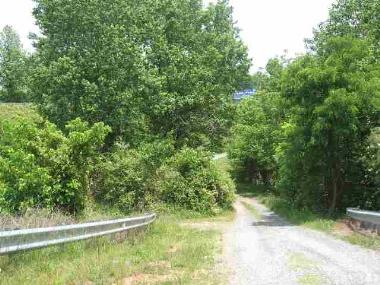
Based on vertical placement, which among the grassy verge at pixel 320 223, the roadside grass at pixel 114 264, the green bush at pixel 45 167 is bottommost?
the grassy verge at pixel 320 223

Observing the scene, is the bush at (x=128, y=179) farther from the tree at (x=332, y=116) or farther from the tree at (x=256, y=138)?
the tree at (x=256, y=138)

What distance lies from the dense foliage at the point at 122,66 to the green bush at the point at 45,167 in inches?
367

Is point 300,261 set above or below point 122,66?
below

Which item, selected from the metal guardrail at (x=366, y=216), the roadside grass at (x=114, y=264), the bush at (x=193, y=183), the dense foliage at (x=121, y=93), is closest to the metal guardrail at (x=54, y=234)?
the roadside grass at (x=114, y=264)

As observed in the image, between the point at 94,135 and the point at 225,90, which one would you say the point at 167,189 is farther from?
the point at 225,90

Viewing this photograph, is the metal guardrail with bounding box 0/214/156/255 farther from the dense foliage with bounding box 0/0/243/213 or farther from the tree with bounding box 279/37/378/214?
the tree with bounding box 279/37/378/214

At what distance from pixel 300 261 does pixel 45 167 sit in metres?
11.0

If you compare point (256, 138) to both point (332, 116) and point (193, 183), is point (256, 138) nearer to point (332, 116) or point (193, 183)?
point (193, 183)

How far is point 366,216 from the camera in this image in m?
17.7

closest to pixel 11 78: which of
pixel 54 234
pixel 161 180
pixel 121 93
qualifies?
pixel 121 93

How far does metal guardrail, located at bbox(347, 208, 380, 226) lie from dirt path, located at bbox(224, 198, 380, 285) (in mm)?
1442

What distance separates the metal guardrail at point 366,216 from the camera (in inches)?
644

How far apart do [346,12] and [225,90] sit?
1203 centimetres

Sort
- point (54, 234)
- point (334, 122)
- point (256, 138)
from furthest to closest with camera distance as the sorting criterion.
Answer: point (256, 138)
point (334, 122)
point (54, 234)
